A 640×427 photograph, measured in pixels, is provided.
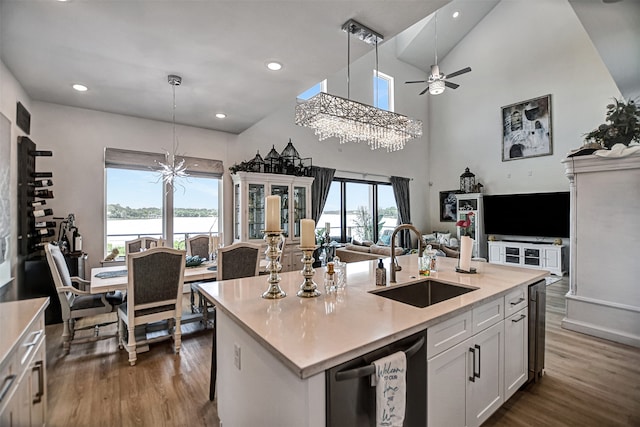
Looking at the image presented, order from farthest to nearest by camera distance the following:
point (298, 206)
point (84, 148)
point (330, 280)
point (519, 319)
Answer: point (298, 206) → point (84, 148) → point (519, 319) → point (330, 280)

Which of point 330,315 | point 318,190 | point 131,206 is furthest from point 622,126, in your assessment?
point 131,206

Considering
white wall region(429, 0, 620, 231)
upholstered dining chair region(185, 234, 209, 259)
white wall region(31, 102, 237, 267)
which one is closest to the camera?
white wall region(31, 102, 237, 267)

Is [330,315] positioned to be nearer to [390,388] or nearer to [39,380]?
[390,388]

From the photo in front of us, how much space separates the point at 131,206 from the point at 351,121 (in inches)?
149

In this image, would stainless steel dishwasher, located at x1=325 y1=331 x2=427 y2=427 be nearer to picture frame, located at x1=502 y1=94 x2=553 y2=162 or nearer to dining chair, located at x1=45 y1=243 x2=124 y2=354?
dining chair, located at x1=45 y1=243 x2=124 y2=354

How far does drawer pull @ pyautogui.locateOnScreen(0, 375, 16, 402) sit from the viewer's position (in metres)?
1.03

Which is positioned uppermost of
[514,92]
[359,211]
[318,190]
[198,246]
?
[514,92]

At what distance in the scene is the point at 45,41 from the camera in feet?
8.00

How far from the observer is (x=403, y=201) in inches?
320

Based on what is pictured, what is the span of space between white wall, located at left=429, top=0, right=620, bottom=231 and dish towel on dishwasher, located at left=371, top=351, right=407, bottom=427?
7.48 m

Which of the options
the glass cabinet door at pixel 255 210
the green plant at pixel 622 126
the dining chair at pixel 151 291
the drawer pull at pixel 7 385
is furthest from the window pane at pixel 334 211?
the drawer pull at pixel 7 385

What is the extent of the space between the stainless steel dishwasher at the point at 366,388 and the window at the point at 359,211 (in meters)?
5.23

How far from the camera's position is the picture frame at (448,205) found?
27.5ft

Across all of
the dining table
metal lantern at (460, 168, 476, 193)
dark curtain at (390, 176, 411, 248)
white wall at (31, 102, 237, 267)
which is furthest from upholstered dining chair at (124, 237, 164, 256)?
metal lantern at (460, 168, 476, 193)
